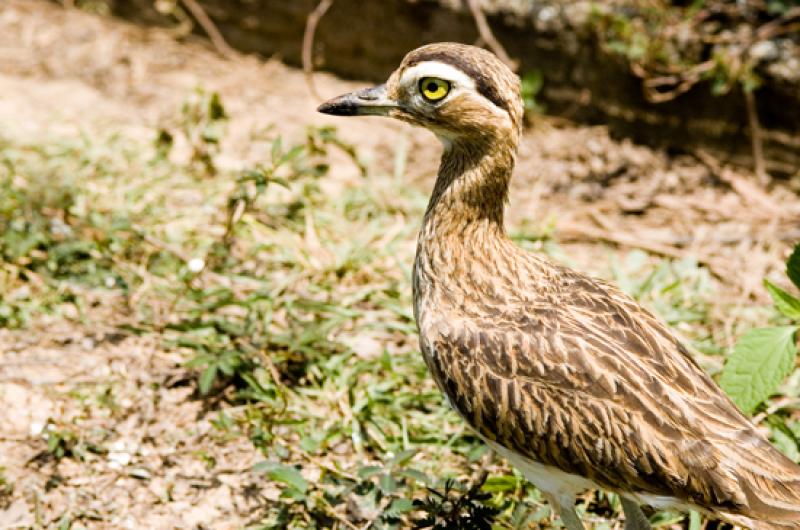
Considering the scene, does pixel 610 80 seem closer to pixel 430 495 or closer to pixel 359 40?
pixel 359 40

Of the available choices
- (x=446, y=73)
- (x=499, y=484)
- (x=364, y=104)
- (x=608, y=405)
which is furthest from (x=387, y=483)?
(x=446, y=73)

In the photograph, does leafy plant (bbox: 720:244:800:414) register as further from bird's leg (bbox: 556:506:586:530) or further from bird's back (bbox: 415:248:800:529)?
bird's leg (bbox: 556:506:586:530)

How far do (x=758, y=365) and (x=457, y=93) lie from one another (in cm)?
153

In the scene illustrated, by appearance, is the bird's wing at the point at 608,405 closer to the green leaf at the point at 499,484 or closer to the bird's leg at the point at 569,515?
the bird's leg at the point at 569,515

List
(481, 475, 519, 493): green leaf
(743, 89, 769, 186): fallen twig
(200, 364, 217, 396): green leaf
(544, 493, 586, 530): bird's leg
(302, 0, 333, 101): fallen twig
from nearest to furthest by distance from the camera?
(544, 493, 586, 530): bird's leg, (481, 475, 519, 493): green leaf, (200, 364, 217, 396): green leaf, (743, 89, 769, 186): fallen twig, (302, 0, 333, 101): fallen twig

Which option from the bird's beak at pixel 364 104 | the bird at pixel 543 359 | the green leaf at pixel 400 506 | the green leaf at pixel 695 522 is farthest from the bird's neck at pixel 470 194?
the green leaf at pixel 695 522

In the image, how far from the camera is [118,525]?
3.78 metres

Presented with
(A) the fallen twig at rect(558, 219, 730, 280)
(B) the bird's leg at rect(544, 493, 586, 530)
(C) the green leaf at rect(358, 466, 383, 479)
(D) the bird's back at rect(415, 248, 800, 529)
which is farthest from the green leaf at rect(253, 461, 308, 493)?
(A) the fallen twig at rect(558, 219, 730, 280)

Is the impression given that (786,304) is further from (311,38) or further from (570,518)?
(311,38)

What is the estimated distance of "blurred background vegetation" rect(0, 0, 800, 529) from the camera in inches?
154

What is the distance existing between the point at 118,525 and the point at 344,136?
3.40 m

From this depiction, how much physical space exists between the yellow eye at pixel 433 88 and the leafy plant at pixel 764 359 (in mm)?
1435

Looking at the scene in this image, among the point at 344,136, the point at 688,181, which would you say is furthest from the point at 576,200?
the point at 344,136

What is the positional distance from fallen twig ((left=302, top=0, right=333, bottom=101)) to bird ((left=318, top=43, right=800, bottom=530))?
9.37 ft
